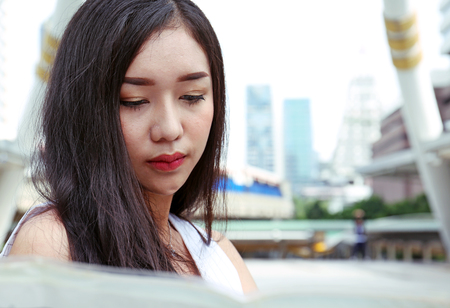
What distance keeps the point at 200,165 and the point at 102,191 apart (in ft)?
1.58

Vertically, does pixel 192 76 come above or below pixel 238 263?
above

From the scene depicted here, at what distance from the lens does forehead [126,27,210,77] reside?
3.00ft

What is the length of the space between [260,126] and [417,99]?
89.7 m

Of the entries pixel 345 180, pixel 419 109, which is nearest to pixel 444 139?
pixel 419 109

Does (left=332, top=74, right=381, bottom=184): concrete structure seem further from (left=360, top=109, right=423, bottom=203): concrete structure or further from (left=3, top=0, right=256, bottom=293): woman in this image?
(left=3, top=0, right=256, bottom=293): woman

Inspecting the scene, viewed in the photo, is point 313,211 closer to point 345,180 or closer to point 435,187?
point 435,187

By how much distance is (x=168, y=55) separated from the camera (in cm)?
93

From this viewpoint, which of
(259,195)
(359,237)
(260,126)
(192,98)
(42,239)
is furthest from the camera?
(260,126)

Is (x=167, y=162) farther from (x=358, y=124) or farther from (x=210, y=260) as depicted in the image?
(x=358, y=124)

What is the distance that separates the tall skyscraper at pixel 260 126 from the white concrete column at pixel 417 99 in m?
83.3

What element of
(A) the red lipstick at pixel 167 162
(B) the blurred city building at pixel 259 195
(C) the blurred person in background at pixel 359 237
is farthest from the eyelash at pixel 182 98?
(B) the blurred city building at pixel 259 195

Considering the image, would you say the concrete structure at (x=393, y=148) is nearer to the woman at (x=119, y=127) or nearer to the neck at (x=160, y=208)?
the neck at (x=160, y=208)

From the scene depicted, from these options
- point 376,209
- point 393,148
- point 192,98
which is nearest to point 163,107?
point 192,98

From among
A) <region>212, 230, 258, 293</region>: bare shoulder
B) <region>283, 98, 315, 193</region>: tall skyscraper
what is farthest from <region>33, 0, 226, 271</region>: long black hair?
<region>283, 98, 315, 193</region>: tall skyscraper
